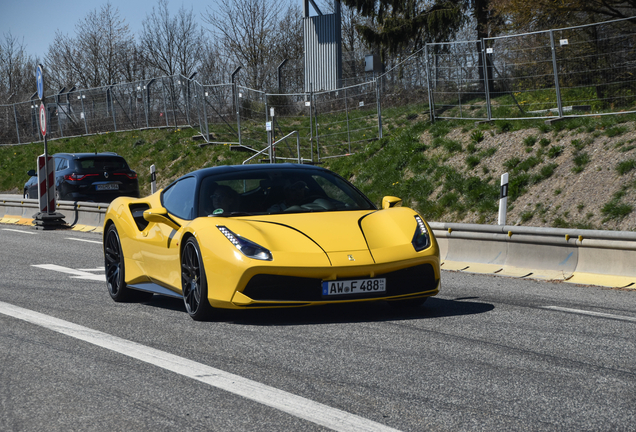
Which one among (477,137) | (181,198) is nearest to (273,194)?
(181,198)

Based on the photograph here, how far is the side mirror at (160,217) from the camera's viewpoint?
6.89 metres

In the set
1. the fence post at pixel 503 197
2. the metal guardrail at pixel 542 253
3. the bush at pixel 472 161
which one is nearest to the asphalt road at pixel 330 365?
the metal guardrail at pixel 542 253

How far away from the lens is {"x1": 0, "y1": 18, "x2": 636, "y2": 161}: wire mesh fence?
15.7 metres

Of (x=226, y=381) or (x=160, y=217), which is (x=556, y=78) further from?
(x=226, y=381)

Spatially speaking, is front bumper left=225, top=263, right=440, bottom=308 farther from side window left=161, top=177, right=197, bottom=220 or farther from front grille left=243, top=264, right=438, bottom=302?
side window left=161, top=177, right=197, bottom=220

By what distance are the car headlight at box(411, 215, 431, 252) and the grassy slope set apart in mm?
6429

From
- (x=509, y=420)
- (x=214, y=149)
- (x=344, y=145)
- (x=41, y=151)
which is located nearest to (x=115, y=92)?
(x=41, y=151)

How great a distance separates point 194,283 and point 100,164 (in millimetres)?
14440

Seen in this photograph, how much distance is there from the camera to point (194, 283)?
6.44 metres

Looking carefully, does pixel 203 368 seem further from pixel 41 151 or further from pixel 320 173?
pixel 41 151

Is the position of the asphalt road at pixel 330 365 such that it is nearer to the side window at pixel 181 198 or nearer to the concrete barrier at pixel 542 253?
the side window at pixel 181 198

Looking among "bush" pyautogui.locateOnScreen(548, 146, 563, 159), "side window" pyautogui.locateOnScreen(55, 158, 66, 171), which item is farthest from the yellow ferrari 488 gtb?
"side window" pyautogui.locateOnScreen(55, 158, 66, 171)

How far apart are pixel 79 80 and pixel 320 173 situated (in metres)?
58.6

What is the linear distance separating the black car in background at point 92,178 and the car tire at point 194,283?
13.6 m
